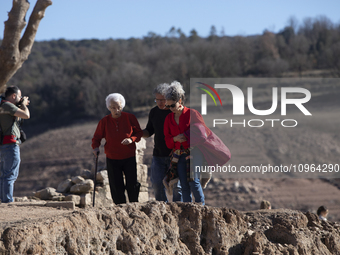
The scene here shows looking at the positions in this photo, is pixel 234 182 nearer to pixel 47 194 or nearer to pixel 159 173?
pixel 47 194

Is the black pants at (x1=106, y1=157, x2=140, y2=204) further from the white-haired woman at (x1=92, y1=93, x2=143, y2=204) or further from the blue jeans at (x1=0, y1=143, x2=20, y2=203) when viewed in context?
the blue jeans at (x1=0, y1=143, x2=20, y2=203)

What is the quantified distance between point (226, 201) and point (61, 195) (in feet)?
36.5

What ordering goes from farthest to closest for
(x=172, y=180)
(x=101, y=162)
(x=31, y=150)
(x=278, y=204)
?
(x=31, y=150) < (x=101, y=162) < (x=278, y=204) < (x=172, y=180)

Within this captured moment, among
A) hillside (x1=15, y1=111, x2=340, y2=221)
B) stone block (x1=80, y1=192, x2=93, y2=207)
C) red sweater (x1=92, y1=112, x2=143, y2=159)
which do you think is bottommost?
hillside (x1=15, y1=111, x2=340, y2=221)

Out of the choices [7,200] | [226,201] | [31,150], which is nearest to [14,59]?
[7,200]

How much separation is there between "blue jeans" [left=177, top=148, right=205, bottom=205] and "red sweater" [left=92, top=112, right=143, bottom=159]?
2.63 feet

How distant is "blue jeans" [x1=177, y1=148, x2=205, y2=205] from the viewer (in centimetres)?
476

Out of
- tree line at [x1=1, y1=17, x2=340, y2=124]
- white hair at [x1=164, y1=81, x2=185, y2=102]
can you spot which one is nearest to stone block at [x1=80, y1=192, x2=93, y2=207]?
white hair at [x1=164, y1=81, x2=185, y2=102]

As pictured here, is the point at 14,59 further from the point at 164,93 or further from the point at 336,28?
the point at 336,28

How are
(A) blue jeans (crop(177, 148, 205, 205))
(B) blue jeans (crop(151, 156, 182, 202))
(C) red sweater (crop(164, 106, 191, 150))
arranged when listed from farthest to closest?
(B) blue jeans (crop(151, 156, 182, 202)) → (C) red sweater (crop(164, 106, 191, 150)) → (A) blue jeans (crop(177, 148, 205, 205))

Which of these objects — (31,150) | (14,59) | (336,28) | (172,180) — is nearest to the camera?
(172,180)

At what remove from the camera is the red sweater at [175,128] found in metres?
4.89

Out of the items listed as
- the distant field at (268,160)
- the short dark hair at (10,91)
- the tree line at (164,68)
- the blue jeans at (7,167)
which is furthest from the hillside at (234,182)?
the short dark hair at (10,91)

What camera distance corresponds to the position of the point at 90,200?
7.40 metres
